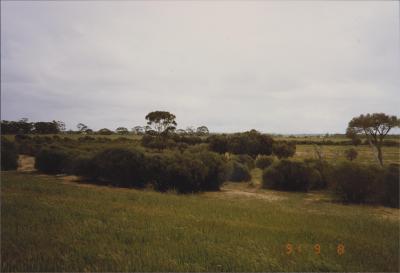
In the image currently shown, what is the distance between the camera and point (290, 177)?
2102cm

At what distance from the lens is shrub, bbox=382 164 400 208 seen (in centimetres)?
1523

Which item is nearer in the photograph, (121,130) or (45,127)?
(45,127)

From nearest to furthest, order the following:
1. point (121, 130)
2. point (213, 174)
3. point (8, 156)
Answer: point (213, 174) < point (8, 156) < point (121, 130)

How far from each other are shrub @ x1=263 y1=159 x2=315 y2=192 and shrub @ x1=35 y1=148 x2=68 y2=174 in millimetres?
17199

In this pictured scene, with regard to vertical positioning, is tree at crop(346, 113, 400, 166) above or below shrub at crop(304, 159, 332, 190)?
above

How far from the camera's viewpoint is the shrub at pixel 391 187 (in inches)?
599

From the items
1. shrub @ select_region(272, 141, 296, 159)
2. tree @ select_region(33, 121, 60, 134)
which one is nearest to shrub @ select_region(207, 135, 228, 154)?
shrub @ select_region(272, 141, 296, 159)

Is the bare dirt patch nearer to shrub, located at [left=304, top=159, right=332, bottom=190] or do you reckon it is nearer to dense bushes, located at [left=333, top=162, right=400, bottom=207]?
dense bushes, located at [left=333, top=162, right=400, bottom=207]

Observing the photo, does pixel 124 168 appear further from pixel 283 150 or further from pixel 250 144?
pixel 283 150

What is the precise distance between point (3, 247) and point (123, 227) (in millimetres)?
2381

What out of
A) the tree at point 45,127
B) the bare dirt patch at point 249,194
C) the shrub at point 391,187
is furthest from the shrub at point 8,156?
the tree at point 45,127

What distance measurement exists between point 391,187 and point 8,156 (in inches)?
1113
